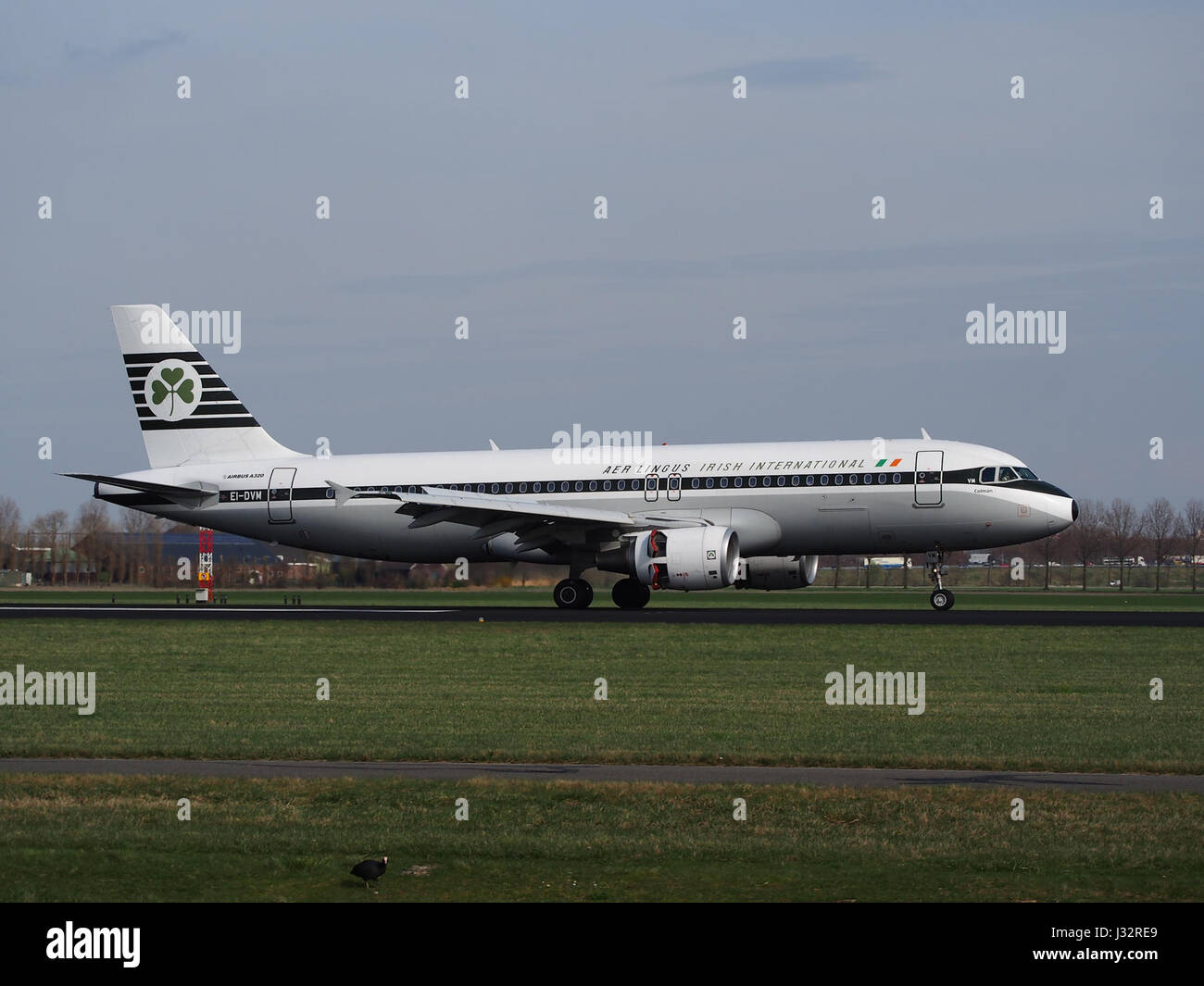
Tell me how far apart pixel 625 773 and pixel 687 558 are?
23.8m

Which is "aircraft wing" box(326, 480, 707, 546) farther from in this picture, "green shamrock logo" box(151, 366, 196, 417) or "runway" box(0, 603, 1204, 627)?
"green shamrock logo" box(151, 366, 196, 417)

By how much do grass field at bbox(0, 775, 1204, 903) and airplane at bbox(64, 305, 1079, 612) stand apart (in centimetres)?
2502

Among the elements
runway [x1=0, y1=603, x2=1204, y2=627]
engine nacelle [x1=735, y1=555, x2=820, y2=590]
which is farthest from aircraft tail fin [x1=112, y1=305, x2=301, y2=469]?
engine nacelle [x1=735, y1=555, x2=820, y2=590]

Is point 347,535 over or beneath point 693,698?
over

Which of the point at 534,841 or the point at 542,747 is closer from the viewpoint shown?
the point at 534,841

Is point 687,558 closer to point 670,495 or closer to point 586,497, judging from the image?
point 670,495

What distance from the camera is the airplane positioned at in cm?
4056

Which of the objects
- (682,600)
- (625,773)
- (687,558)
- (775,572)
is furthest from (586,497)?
(625,773)

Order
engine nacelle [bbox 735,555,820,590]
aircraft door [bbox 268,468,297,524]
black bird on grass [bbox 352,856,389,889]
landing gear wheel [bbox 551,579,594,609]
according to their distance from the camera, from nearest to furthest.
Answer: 1. black bird on grass [bbox 352,856,389,889]
2. landing gear wheel [bbox 551,579,594,609]
3. engine nacelle [bbox 735,555,820,590]
4. aircraft door [bbox 268,468,297,524]

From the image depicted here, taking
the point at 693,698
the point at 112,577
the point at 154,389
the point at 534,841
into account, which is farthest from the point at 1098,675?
the point at 112,577

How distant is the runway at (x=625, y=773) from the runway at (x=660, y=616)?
20681 millimetres
